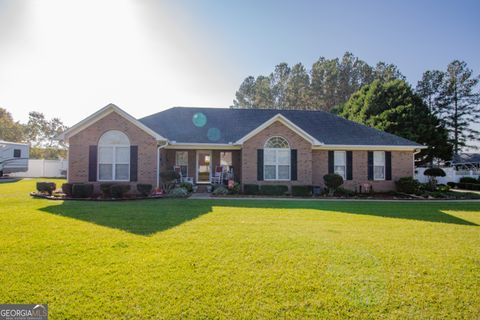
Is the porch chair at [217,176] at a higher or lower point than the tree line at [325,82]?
lower

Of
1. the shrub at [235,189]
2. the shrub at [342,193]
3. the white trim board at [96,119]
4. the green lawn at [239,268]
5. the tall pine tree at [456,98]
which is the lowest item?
the green lawn at [239,268]

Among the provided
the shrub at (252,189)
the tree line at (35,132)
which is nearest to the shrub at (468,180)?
the shrub at (252,189)

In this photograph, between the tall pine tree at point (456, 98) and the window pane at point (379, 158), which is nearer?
the window pane at point (379, 158)

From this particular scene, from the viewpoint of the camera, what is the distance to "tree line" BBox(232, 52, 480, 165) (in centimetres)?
2614

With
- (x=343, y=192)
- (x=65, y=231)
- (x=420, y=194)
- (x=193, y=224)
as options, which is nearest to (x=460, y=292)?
(x=193, y=224)

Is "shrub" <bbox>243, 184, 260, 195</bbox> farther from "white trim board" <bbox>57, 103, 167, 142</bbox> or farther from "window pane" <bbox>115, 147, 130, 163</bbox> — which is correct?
"window pane" <bbox>115, 147, 130, 163</bbox>

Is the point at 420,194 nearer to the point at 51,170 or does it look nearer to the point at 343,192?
the point at 343,192

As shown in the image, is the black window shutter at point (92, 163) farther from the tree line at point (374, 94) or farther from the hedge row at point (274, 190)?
the tree line at point (374, 94)

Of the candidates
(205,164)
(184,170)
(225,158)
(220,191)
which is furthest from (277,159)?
(184,170)

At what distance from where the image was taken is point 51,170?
28.9m

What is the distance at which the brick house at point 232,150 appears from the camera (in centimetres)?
1341

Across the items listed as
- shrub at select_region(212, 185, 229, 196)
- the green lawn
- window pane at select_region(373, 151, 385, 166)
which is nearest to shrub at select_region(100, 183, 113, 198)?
the green lawn

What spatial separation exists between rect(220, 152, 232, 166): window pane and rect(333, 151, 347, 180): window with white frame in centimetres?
689

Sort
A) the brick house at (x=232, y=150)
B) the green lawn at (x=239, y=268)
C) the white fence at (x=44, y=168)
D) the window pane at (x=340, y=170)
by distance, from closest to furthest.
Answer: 1. the green lawn at (x=239, y=268)
2. the brick house at (x=232, y=150)
3. the window pane at (x=340, y=170)
4. the white fence at (x=44, y=168)
